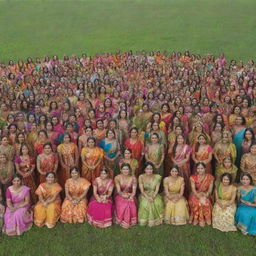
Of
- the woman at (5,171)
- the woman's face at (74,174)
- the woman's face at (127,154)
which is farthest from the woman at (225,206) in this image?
the woman at (5,171)

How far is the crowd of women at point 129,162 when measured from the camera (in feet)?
21.9

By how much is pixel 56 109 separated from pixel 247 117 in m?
5.10

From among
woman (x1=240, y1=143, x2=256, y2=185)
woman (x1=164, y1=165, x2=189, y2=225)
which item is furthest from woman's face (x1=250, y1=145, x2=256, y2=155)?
woman (x1=164, y1=165, x2=189, y2=225)

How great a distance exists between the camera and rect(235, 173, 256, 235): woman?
632 cm

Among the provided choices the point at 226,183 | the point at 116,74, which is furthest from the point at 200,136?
the point at 116,74

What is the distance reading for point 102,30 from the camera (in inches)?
1215

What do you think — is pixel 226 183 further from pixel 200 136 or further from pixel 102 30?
pixel 102 30

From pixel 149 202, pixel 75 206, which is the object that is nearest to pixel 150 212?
pixel 149 202

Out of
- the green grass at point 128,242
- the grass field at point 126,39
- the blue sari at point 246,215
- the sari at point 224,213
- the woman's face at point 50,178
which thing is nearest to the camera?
the green grass at point 128,242

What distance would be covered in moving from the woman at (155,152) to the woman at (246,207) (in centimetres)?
183

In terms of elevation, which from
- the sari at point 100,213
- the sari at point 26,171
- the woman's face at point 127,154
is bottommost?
the sari at point 100,213

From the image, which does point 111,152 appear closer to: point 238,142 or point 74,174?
point 74,174

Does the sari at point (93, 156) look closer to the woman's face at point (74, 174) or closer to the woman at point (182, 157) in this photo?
the woman's face at point (74, 174)

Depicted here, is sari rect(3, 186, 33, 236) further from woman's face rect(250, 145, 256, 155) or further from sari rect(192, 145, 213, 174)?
woman's face rect(250, 145, 256, 155)
